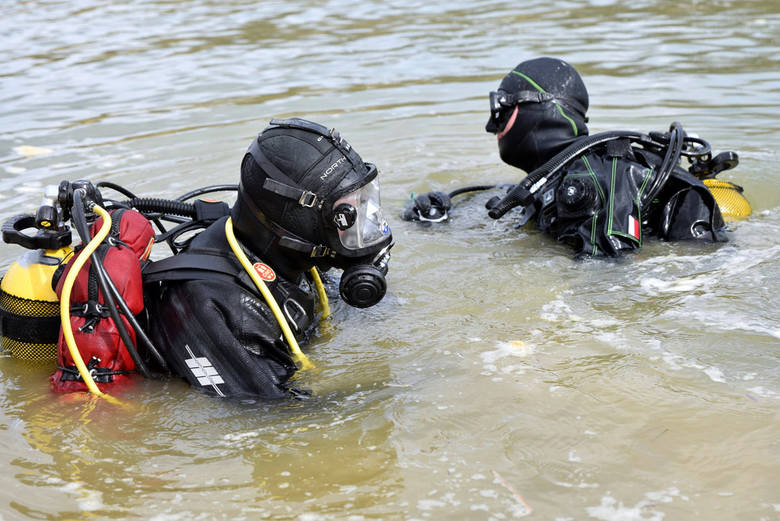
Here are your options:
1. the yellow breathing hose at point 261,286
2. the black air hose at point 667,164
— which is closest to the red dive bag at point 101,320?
the yellow breathing hose at point 261,286

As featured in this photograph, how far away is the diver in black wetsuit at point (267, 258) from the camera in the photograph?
290 centimetres

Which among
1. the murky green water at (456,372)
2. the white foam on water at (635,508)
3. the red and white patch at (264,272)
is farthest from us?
the red and white patch at (264,272)

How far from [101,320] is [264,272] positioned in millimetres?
601

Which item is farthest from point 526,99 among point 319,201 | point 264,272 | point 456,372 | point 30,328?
point 30,328

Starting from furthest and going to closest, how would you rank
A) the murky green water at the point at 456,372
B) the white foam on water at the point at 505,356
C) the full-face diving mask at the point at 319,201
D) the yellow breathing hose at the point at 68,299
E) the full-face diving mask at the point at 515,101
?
the full-face diving mask at the point at 515,101
the white foam on water at the point at 505,356
the full-face diving mask at the point at 319,201
the yellow breathing hose at the point at 68,299
the murky green water at the point at 456,372

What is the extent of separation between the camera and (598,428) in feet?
9.41

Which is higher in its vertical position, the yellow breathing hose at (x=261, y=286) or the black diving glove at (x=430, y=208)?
the yellow breathing hose at (x=261, y=286)

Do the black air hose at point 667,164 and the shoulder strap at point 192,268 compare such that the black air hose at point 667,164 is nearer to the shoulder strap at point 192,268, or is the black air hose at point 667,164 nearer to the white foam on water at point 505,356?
the white foam on water at point 505,356

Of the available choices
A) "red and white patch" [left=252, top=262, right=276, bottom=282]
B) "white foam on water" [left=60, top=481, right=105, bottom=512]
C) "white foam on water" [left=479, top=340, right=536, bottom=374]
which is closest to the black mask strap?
"white foam on water" [left=479, top=340, right=536, bottom=374]

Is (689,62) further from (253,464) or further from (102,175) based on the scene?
(253,464)

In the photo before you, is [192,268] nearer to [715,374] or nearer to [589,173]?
[715,374]

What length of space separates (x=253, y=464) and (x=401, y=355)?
38.9 inches

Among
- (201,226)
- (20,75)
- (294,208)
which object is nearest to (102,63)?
(20,75)

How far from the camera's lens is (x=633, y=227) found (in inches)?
170
